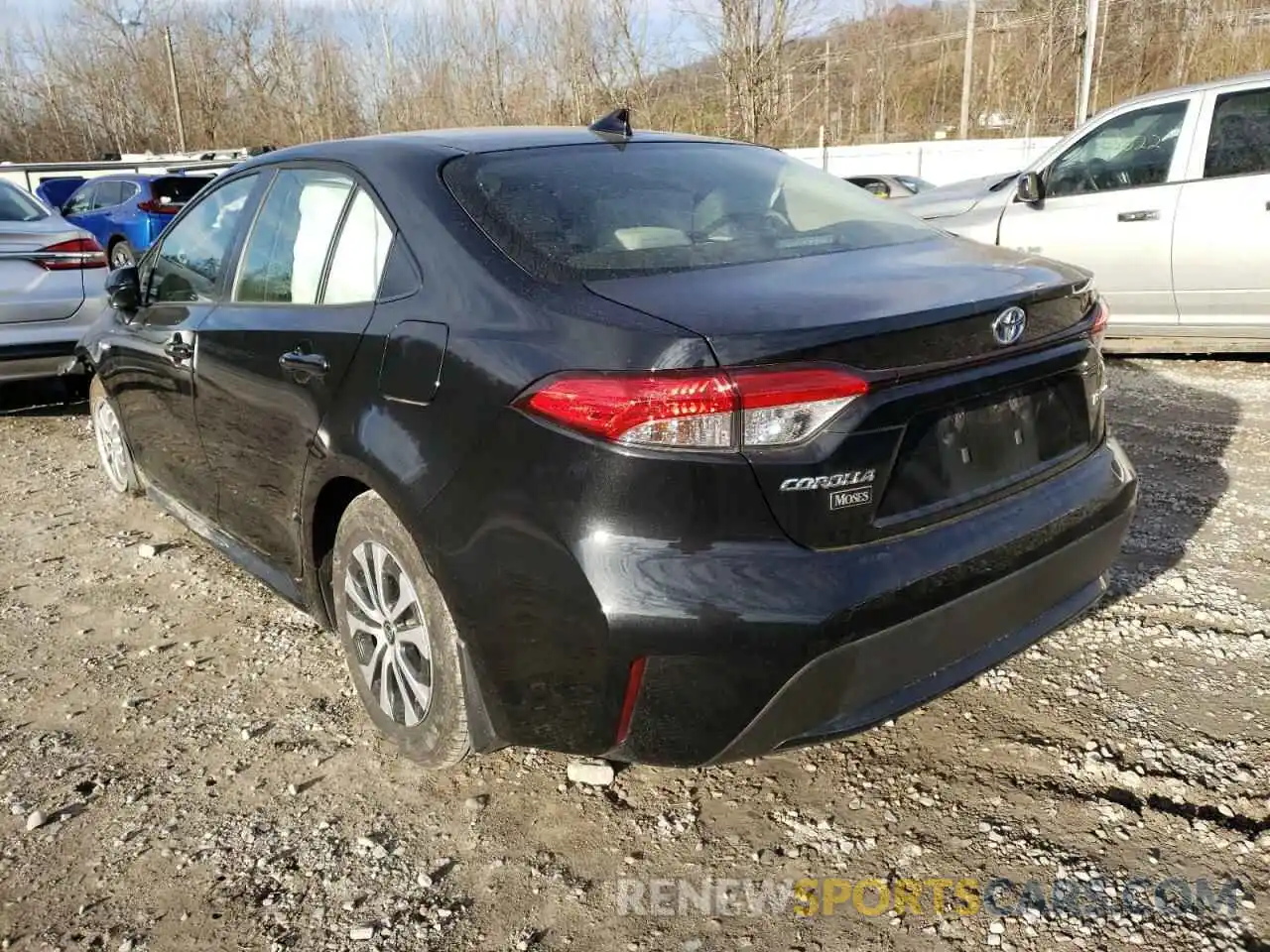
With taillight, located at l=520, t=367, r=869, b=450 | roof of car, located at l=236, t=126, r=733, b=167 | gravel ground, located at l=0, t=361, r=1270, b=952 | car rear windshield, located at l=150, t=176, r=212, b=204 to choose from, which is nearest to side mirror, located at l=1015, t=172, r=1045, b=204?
gravel ground, located at l=0, t=361, r=1270, b=952

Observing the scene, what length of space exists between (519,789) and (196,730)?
1017 mm

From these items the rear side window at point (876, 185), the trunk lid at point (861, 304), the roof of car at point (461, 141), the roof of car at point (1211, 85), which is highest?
the roof of car at point (1211, 85)

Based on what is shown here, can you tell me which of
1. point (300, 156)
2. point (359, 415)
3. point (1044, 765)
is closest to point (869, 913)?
point (1044, 765)

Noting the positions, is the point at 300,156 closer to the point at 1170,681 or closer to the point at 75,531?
the point at 75,531

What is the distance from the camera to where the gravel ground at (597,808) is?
2.06m

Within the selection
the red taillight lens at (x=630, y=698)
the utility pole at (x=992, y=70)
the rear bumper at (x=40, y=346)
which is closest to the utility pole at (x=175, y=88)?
the utility pole at (x=992, y=70)

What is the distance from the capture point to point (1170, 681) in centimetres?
283

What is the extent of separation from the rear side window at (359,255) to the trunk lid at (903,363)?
735 millimetres

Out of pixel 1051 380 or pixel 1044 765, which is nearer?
pixel 1051 380

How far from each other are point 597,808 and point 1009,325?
1.49 m

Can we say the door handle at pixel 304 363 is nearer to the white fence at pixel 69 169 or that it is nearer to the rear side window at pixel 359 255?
the rear side window at pixel 359 255

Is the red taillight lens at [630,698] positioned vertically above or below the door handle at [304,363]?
below

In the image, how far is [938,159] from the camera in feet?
79.9

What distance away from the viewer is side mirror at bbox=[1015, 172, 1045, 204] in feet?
20.5
